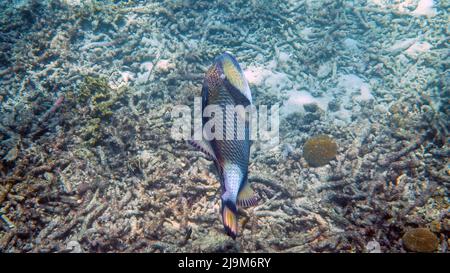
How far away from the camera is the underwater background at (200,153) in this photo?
2.66m

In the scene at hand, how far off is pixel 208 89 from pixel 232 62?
219mm

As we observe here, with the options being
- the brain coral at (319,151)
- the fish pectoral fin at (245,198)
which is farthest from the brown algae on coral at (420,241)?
the fish pectoral fin at (245,198)

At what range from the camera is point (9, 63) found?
4625 millimetres

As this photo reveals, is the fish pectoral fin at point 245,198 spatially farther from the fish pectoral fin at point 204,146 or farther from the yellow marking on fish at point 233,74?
the yellow marking on fish at point 233,74

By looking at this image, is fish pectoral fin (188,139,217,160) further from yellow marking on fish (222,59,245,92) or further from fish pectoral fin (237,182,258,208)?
yellow marking on fish (222,59,245,92)

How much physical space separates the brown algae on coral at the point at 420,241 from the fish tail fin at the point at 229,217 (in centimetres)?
199

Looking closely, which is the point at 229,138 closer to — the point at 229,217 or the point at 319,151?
the point at 229,217

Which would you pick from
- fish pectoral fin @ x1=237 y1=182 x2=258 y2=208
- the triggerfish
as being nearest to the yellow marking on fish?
the triggerfish

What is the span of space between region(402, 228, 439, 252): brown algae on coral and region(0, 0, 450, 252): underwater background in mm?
12

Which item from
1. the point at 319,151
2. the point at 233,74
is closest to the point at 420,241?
the point at 319,151

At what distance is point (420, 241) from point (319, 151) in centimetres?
131

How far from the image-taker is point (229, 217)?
140 cm

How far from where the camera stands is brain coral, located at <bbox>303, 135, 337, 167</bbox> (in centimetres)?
324

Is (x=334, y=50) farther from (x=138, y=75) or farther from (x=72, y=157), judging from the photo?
(x=72, y=157)
